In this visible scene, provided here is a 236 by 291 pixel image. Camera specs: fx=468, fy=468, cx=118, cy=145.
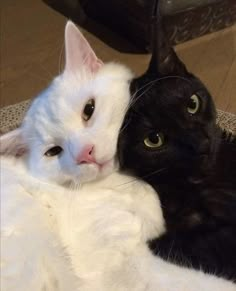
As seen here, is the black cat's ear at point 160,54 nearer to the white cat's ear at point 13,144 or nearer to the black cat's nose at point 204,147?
the black cat's nose at point 204,147

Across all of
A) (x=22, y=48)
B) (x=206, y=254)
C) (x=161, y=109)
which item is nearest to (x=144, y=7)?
(x=22, y=48)

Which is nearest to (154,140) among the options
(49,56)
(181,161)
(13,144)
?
(181,161)

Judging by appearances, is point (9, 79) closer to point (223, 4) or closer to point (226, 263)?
point (223, 4)

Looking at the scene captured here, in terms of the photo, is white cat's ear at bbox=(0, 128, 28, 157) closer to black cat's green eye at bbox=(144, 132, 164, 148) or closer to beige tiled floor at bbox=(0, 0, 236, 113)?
black cat's green eye at bbox=(144, 132, 164, 148)

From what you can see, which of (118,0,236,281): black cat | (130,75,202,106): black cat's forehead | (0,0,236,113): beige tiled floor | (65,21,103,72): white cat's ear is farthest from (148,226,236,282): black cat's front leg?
(0,0,236,113): beige tiled floor

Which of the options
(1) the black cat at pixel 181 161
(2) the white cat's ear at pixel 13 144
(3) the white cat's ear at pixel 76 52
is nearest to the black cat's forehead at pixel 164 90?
(1) the black cat at pixel 181 161

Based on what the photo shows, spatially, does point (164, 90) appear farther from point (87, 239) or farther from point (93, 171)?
point (87, 239)

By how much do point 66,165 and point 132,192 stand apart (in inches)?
5.8

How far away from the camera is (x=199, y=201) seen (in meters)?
0.93

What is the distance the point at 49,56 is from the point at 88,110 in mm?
1101

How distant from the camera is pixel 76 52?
968 mm

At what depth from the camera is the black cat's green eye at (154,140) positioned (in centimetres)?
88

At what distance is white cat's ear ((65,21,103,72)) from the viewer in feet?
3.09

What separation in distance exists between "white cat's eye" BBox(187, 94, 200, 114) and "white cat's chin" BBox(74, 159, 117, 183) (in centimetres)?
18
